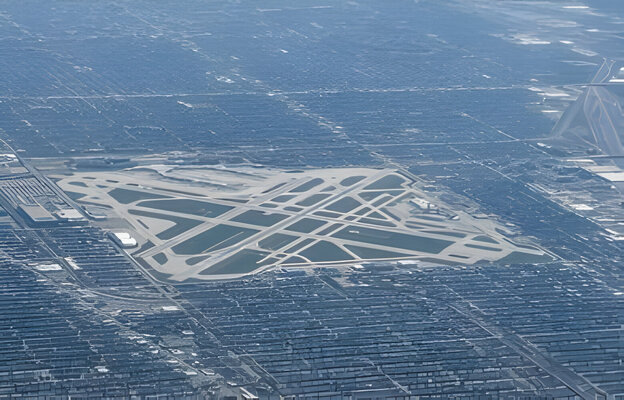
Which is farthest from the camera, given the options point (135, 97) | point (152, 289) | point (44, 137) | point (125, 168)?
point (135, 97)

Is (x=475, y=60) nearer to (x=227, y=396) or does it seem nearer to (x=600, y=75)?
(x=600, y=75)

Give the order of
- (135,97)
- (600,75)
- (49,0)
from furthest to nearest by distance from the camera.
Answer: (49,0) → (600,75) → (135,97)

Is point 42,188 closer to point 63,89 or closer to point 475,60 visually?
point 63,89

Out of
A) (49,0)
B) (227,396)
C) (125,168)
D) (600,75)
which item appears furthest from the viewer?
(49,0)

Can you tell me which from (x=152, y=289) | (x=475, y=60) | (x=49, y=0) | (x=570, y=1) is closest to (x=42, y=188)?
(x=152, y=289)

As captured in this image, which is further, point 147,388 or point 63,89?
point 63,89

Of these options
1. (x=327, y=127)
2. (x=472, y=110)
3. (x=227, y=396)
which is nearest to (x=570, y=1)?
(x=472, y=110)
